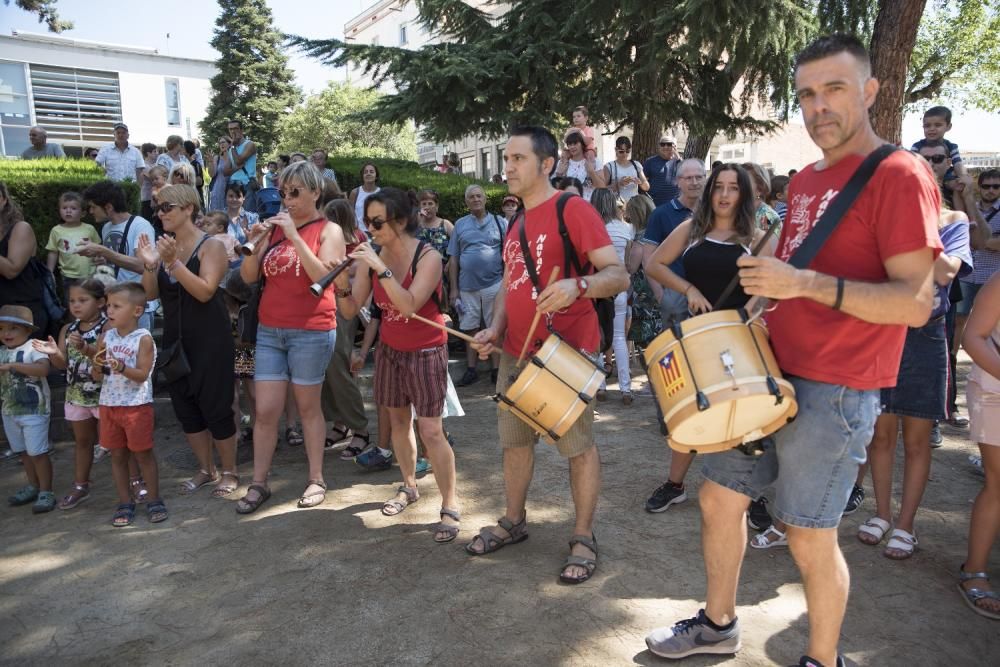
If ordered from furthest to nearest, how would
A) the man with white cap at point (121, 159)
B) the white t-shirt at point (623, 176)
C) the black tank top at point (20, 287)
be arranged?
1. the man with white cap at point (121, 159)
2. the white t-shirt at point (623, 176)
3. the black tank top at point (20, 287)

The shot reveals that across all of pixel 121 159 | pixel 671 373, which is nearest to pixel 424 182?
pixel 121 159

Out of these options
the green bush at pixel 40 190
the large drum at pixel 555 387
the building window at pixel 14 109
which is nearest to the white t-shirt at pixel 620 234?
the large drum at pixel 555 387

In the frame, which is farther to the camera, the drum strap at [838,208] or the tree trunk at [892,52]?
the tree trunk at [892,52]

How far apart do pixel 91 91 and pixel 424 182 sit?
3700cm

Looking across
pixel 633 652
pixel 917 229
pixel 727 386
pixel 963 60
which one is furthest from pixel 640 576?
pixel 963 60

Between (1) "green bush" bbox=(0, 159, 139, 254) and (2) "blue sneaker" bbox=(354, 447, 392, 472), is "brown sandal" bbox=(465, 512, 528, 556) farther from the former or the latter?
(1) "green bush" bbox=(0, 159, 139, 254)

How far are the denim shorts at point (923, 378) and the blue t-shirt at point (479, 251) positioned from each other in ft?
15.3

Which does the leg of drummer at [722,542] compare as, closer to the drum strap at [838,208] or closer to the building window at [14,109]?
the drum strap at [838,208]

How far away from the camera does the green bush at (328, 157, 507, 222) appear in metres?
9.77

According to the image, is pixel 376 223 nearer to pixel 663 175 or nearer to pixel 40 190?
pixel 40 190

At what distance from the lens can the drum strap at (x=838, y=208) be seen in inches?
89.4

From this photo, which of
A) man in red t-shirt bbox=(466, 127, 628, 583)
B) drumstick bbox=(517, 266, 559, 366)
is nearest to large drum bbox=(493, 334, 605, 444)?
drumstick bbox=(517, 266, 559, 366)

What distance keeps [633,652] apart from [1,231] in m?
5.74

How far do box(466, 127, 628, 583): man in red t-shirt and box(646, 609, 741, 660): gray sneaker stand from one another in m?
0.72
